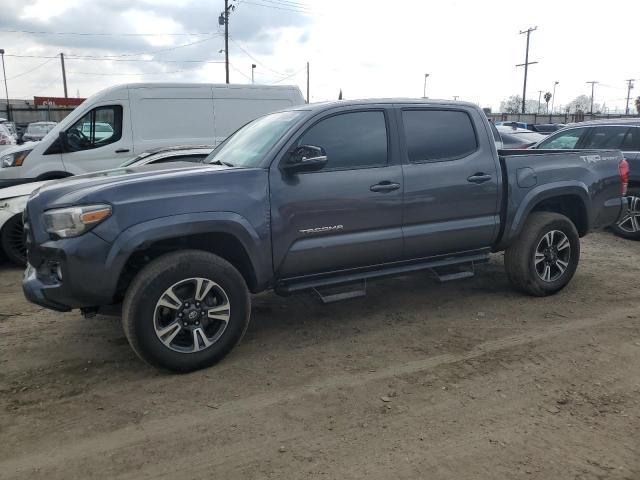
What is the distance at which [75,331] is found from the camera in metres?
4.56

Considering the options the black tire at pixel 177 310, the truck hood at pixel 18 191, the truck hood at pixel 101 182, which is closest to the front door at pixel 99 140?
the truck hood at pixel 18 191

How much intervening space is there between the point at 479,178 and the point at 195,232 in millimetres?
2610

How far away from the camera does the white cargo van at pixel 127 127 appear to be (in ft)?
28.7

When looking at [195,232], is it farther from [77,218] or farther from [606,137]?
[606,137]

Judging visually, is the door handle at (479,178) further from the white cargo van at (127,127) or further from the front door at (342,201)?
the white cargo van at (127,127)

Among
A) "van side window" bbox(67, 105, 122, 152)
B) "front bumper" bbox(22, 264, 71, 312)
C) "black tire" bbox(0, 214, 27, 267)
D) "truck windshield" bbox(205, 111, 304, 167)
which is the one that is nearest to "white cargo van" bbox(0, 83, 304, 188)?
"van side window" bbox(67, 105, 122, 152)

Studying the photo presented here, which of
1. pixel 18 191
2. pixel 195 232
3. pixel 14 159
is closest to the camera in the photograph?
pixel 195 232

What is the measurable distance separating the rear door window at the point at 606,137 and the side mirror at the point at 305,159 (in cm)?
622

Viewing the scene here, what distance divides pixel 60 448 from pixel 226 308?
1.34 m

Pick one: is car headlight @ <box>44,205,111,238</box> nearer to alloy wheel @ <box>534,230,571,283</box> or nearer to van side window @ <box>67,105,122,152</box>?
alloy wheel @ <box>534,230,571,283</box>

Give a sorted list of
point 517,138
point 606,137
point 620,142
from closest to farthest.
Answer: point 620,142, point 606,137, point 517,138

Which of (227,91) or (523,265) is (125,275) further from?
(227,91)

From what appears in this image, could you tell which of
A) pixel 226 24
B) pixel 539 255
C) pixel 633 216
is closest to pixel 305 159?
pixel 539 255

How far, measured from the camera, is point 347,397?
3.42 m
